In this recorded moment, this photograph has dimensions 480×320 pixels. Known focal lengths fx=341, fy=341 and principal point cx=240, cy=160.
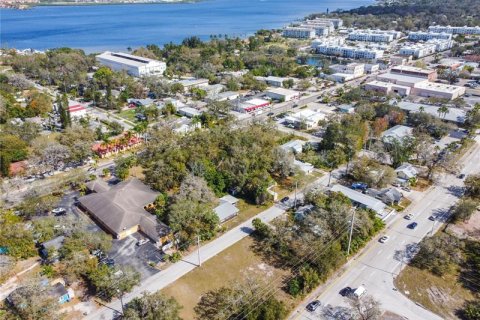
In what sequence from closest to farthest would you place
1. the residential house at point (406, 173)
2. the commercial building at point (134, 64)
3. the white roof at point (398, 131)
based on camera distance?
1. the residential house at point (406, 173)
2. the white roof at point (398, 131)
3. the commercial building at point (134, 64)

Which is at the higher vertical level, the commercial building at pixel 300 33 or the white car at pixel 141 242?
the commercial building at pixel 300 33

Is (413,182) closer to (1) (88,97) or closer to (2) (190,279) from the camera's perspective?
(2) (190,279)

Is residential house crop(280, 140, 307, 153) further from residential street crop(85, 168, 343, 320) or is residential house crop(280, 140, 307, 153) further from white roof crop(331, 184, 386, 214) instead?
residential street crop(85, 168, 343, 320)

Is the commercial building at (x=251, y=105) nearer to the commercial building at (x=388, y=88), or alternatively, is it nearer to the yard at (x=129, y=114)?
the yard at (x=129, y=114)

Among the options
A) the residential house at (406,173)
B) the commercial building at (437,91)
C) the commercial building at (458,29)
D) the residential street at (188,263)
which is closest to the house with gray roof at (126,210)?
the residential street at (188,263)

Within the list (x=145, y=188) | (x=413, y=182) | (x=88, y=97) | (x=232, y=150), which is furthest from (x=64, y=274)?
(x=88, y=97)
